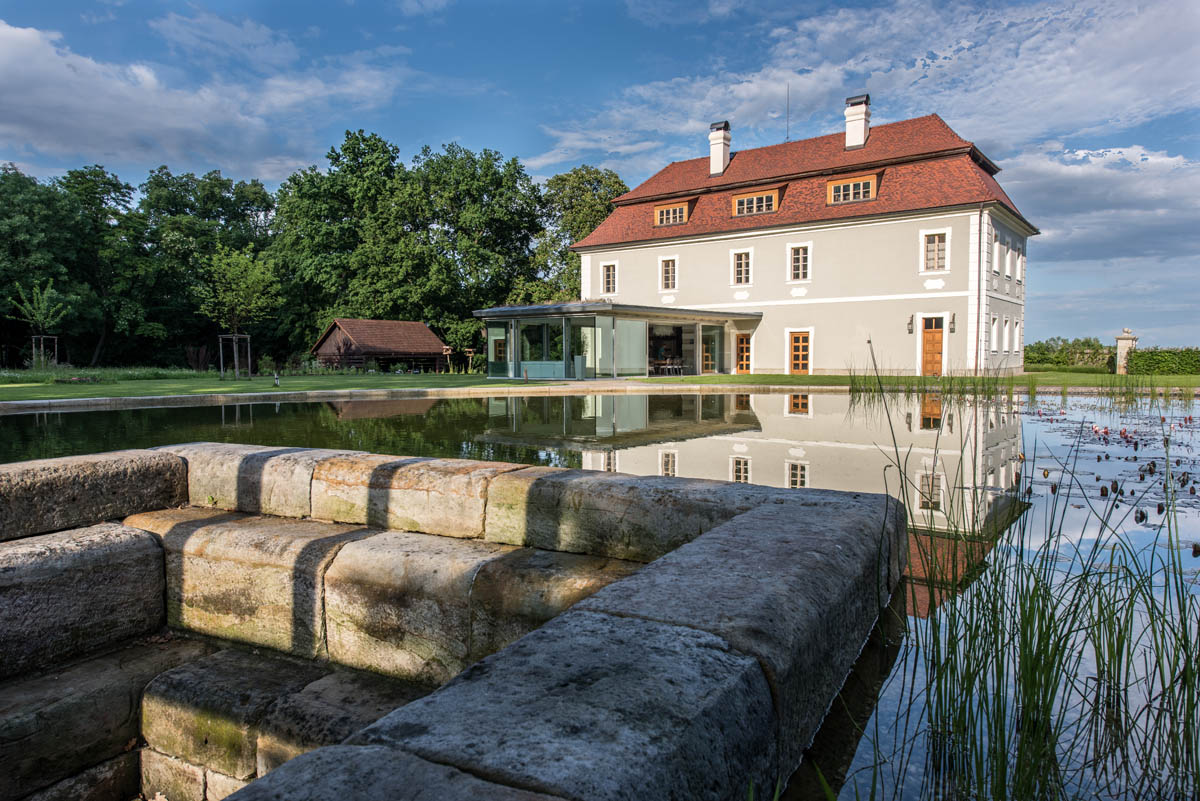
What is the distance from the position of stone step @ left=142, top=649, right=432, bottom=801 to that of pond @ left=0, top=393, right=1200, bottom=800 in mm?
1504

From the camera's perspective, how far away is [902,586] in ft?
9.71

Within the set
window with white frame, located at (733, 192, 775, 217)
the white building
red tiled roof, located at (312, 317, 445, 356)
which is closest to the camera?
the white building

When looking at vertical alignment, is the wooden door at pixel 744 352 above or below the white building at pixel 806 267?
below

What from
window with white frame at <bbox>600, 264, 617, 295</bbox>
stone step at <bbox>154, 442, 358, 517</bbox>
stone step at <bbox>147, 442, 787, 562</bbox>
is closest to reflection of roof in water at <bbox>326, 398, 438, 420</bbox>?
stone step at <bbox>154, 442, 358, 517</bbox>

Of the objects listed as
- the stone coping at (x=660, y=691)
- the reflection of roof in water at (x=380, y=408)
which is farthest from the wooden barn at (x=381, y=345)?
the stone coping at (x=660, y=691)

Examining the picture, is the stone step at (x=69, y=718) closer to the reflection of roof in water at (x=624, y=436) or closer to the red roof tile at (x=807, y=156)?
the reflection of roof in water at (x=624, y=436)

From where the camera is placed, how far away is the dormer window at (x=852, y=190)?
25359mm

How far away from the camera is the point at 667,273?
98.4ft

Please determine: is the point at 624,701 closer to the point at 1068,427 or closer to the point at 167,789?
the point at 167,789

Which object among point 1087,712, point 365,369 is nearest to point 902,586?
point 1087,712

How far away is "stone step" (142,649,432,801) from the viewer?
238cm

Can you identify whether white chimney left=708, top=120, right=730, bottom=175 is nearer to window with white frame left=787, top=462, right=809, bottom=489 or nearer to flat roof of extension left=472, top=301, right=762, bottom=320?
flat roof of extension left=472, top=301, right=762, bottom=320

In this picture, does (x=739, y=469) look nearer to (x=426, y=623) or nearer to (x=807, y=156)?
(x=426, y=623)

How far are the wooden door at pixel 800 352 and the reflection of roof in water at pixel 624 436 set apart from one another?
1703cm
